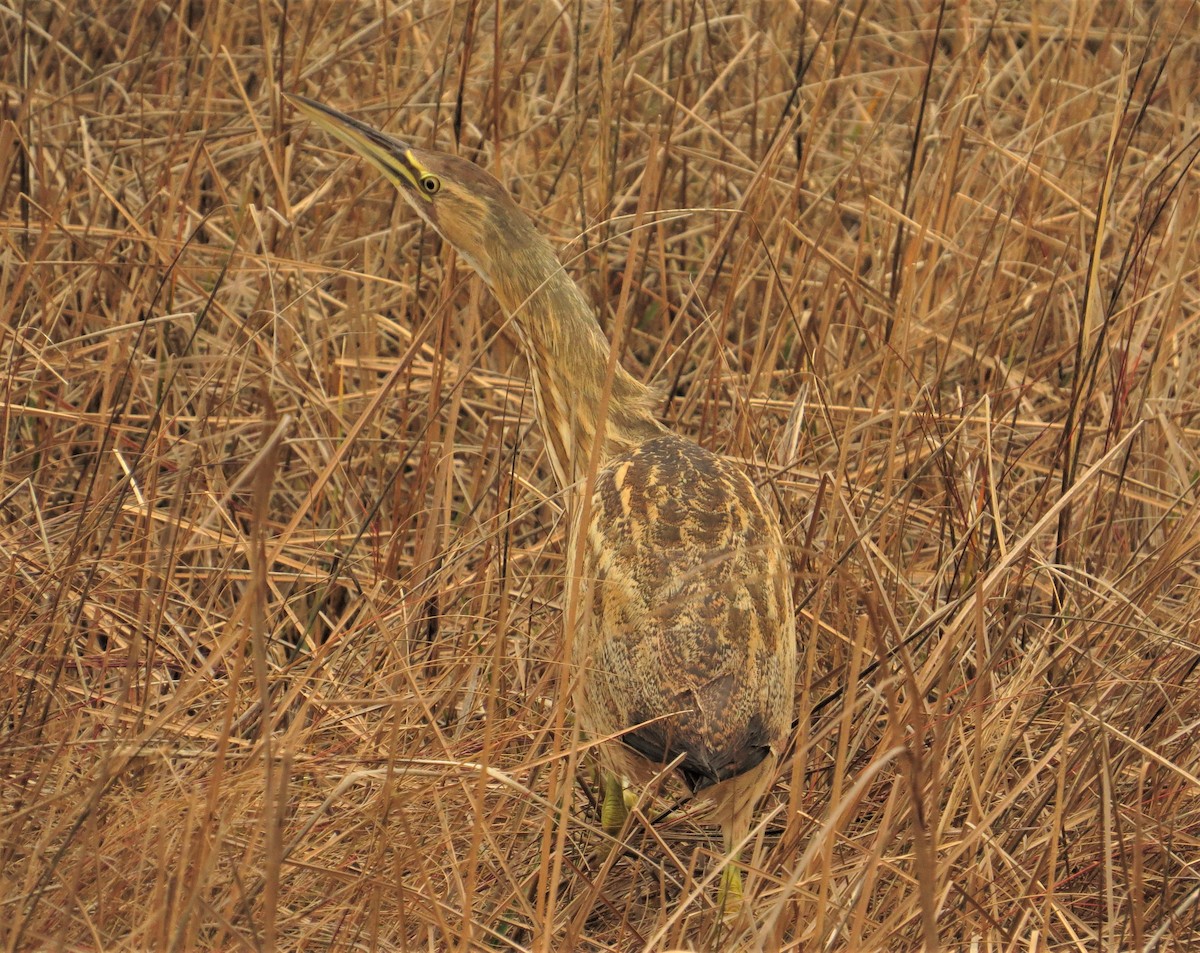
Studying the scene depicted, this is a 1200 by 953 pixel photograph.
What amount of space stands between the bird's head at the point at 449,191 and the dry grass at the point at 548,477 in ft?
0.49

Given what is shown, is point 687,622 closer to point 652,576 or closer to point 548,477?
point 652,576

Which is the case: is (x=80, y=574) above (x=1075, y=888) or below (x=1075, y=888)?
above

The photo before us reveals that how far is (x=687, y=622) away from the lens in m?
1.86

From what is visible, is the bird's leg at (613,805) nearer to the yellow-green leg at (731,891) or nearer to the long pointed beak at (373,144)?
the yellow-green leg at (731,891)

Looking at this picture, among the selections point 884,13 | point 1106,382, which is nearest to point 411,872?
point 1106,382

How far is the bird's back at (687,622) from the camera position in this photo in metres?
1.80

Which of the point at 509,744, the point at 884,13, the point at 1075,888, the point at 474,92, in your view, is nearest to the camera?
the point at 1075,888

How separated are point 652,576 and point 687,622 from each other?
0.31 feet

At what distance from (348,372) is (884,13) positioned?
1957 millimetres

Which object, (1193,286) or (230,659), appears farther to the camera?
(1193,286)

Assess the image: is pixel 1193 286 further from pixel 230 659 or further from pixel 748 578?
pixel 230 659

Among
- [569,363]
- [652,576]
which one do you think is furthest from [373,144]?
[652,576]

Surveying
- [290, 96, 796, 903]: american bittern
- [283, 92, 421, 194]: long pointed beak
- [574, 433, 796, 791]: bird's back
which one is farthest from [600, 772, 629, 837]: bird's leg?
[283, 92, 421, 194]: long pointed beak

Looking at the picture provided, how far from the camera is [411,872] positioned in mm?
1859
